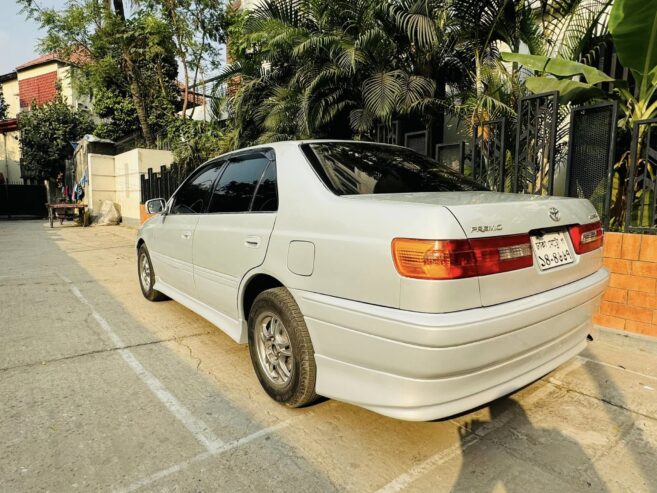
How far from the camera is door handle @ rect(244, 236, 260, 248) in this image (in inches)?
113

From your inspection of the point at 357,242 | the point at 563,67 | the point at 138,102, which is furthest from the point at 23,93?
the point at 357,242

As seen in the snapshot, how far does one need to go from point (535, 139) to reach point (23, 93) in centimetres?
3453

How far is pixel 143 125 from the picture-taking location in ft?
57.1

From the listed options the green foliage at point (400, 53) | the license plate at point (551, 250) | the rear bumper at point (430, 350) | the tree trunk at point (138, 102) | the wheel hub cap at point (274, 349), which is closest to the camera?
the rear bumper at point (430, 350)

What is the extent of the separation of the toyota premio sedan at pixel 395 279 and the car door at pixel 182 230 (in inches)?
25.4

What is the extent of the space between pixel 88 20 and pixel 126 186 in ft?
21.5

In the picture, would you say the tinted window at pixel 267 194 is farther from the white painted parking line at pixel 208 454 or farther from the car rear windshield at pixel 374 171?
the white painted parking line at pixel 208 454

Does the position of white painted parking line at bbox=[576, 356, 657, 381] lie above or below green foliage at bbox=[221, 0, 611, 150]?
below

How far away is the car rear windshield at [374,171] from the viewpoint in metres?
2.68

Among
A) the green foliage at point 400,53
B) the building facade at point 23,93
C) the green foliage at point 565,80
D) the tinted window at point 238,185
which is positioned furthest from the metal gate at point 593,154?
the building facade at point 23,93


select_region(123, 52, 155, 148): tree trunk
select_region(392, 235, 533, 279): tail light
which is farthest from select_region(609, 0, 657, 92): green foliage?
select_region(123, 52, 155, 148): tree trunk

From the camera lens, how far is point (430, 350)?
1933mm

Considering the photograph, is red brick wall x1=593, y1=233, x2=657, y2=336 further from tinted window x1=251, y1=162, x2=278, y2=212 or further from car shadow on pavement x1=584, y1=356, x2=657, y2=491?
tinted window x1=251, y1=162, x2=278, y2=212

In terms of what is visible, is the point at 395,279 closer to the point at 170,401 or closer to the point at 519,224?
the point at 519,224
